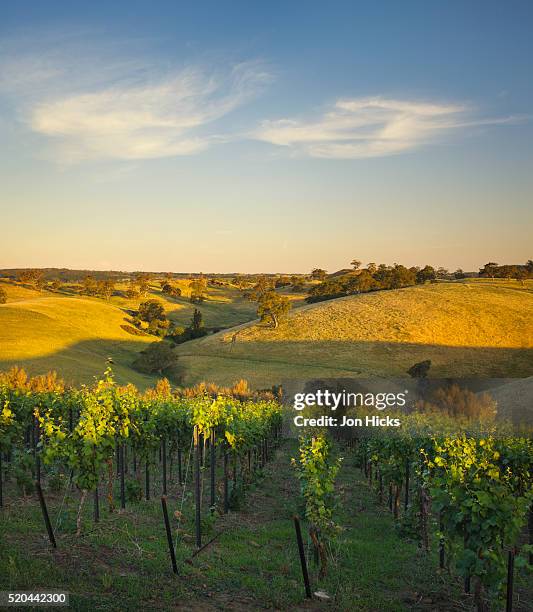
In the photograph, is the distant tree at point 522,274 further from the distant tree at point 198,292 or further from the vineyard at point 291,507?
the vineyard at point 291,507

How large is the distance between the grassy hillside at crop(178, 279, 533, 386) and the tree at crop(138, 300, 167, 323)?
659 inches

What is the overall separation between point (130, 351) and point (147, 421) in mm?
54869

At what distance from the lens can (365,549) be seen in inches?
440

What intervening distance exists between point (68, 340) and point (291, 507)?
177ft

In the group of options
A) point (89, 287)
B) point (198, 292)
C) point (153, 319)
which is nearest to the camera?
point (153, 319)

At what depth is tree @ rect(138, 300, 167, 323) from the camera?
299 ft

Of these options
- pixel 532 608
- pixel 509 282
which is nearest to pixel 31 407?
pixel 532 608

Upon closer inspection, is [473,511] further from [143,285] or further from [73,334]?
[143,285]

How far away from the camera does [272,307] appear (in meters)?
77.1

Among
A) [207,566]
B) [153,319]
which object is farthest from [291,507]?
[153,319]

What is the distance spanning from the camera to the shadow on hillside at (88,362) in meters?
46.0

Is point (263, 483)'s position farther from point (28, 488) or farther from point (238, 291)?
point (238, 291)

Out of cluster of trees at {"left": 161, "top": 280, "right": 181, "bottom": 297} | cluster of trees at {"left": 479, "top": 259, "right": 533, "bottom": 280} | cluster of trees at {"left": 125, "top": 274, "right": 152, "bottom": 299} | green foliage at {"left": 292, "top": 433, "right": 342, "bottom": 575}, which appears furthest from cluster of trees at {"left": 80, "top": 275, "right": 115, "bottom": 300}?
green foliage at {"left": 292, "top": 433, "right": 342, "bottom": 575}

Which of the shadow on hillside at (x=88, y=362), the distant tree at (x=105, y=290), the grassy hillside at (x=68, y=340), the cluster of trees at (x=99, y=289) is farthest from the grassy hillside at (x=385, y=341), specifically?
the cluster of trees at (x=99, y=289)
